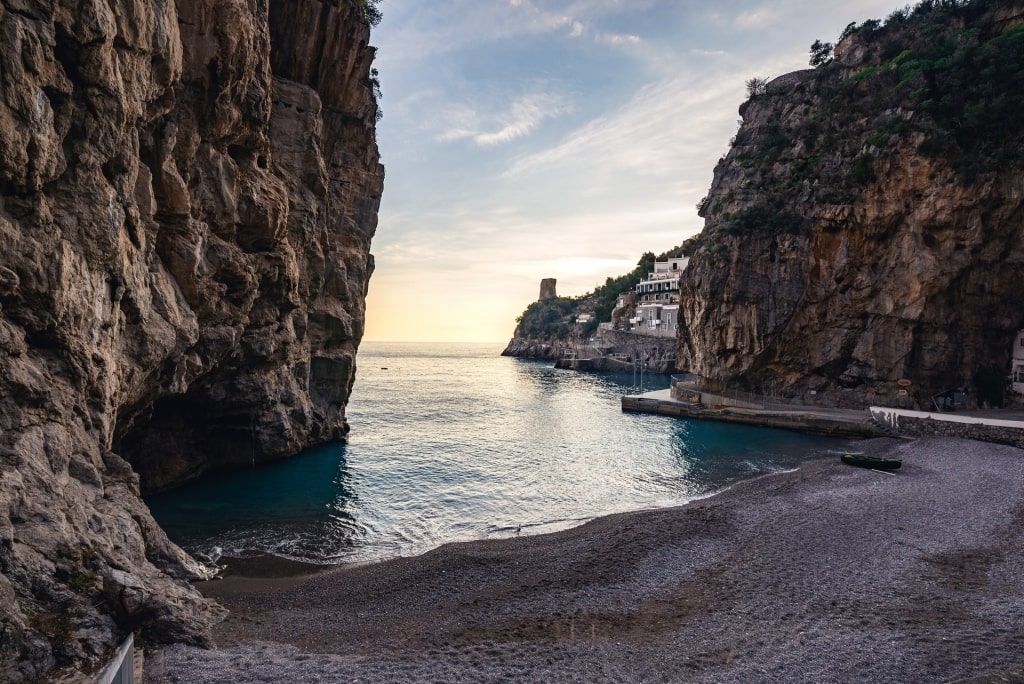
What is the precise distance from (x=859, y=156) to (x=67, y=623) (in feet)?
182

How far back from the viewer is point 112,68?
12.6 meters

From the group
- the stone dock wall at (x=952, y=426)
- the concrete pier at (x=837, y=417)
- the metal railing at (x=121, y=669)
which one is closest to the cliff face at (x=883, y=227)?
the concrete pier at (x=837, y=417)

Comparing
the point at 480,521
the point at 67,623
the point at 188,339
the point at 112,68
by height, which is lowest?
the point at 480,521

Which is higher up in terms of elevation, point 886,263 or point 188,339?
point 886,263

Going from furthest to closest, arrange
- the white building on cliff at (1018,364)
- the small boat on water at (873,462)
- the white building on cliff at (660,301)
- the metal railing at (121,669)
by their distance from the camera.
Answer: the white building on cliff at (660,301)
the white building on cliff at (1018,364)
the small boat on water at (873,462)
the metal railing at (121,669)

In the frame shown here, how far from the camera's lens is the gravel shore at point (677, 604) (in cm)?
997

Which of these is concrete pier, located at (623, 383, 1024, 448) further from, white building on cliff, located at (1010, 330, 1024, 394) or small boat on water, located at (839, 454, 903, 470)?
small boat on water, located at (839, 454, 903, 470)

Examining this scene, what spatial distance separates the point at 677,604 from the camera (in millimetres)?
13297

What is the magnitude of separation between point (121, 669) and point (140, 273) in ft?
40.0

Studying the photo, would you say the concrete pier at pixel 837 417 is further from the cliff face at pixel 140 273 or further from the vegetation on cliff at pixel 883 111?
the cliff face at pixel 140 273

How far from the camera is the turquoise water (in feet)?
66.4

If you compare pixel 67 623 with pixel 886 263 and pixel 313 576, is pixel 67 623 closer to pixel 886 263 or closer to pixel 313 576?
pixel 313 576

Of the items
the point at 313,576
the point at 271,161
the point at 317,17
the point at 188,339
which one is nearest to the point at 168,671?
the point at 313,576

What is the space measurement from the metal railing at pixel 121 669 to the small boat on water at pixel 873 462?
32111 mm
